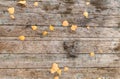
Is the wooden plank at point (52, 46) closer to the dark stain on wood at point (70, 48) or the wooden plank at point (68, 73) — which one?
the dark stain on wood at point (70, 48)

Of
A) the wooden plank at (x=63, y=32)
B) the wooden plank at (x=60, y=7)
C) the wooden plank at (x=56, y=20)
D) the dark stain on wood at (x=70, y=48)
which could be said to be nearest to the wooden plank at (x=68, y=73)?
the dark stain on wood at (x=70, y=48)

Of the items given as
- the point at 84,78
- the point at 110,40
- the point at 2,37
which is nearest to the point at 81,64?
the point at 84,78

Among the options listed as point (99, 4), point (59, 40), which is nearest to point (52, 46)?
point (59, 40)

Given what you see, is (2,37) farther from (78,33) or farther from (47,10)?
(78,33)

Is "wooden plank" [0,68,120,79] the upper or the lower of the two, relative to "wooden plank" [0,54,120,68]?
lower

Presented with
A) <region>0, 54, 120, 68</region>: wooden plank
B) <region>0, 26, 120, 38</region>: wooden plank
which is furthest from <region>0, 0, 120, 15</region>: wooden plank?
<region>0, 54, 120, 68</region>: wooden plank

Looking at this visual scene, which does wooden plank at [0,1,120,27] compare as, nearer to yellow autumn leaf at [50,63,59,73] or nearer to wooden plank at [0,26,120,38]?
wooden plank at [0,26,120,38]
